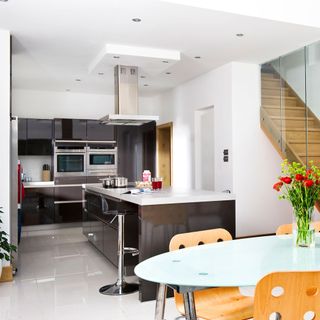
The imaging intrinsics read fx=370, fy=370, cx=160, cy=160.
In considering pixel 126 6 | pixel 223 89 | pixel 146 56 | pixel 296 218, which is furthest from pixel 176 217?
pixel 223 89

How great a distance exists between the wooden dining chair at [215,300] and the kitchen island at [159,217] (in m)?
1.13

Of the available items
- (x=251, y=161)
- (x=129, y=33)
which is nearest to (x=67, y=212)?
(x=251, y=161)

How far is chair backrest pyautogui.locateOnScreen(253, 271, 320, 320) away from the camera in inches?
54.0

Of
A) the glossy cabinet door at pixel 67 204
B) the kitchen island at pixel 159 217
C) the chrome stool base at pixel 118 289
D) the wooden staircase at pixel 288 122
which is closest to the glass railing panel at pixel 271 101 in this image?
the wooden staircase at pixel 288 122

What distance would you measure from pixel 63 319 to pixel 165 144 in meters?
5.91

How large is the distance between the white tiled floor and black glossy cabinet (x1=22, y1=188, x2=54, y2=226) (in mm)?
1399

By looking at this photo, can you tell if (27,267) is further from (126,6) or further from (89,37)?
(126,6)

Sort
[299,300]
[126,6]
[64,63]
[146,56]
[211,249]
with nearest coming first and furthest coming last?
[299,300] < [211,249] < [126,6] < [146,56] < [64,63]

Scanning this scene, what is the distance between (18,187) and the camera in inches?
185

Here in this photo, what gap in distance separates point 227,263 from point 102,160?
5821mm

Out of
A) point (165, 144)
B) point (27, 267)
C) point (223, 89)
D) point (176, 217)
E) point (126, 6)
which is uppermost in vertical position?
point (126, 6)

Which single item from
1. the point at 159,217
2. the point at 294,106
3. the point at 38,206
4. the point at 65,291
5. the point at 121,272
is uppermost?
the point at 294,106

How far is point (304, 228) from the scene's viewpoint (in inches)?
83.7

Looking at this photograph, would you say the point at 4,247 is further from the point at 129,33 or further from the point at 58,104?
the point at 58,104
